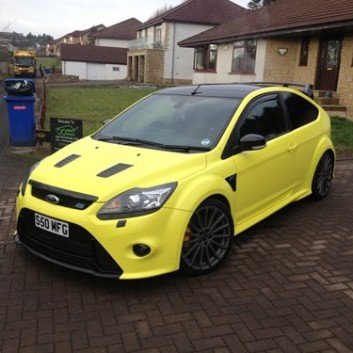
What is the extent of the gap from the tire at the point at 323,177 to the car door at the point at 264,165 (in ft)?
2.39

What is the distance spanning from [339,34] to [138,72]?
3601cm

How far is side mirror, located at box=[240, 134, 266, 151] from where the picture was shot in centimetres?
411

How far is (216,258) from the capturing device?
A: 397 cm

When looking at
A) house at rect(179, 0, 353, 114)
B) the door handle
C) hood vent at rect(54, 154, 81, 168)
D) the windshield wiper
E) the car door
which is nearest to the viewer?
hood vent at rect(54, 154, 81, 168)

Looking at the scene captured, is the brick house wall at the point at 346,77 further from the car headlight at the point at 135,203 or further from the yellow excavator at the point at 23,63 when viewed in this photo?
the yellow excavator at the point at 23,63

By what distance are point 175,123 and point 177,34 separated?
39735 millimetres

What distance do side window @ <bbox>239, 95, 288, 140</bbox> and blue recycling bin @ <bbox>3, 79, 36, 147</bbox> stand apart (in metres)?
5.65

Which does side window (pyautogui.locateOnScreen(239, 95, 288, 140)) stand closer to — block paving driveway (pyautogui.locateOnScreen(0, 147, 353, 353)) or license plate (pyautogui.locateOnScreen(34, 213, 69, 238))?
block paving driveway (pyautogui.locateOnScreen(0, 147, 353, 353))

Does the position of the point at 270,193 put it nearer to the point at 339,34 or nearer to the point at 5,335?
the point at 5,335

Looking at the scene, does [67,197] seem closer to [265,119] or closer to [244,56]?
[265,119]

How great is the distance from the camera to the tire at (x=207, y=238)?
3705 mm

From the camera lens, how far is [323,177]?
5996 mm

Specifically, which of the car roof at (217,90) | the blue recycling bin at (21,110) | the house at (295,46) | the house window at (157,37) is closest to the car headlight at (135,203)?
the car roof at (217,90)

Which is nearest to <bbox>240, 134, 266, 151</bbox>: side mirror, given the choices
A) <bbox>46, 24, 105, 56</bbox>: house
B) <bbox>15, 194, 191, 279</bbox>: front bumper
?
<bbox>15, 194, 191, 279</bbox>: front bumper
